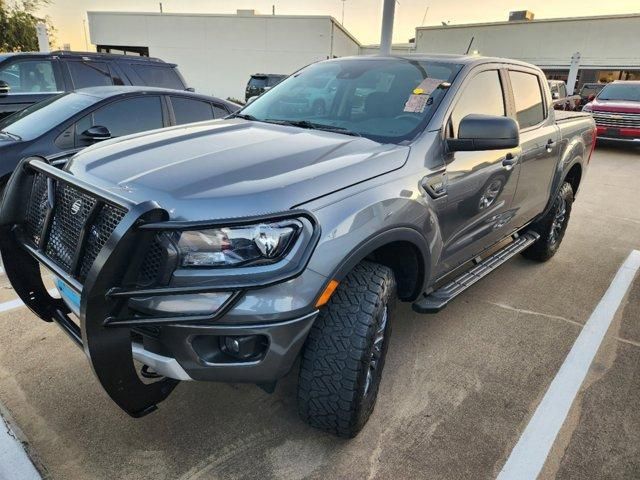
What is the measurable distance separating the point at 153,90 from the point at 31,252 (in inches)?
150

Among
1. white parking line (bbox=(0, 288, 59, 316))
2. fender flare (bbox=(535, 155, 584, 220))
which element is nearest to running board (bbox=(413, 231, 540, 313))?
fender flare (bbox=(535, 155, 584, 220))

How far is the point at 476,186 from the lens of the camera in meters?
3.04

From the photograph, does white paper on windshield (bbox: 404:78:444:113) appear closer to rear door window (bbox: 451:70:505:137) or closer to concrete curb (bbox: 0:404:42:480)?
rear door window (bbox: 451:70:505:137)

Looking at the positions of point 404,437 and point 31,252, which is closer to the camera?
point 31,252

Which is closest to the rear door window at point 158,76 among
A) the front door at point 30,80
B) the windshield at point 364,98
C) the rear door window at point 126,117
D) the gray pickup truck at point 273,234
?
the front door at point 30,80

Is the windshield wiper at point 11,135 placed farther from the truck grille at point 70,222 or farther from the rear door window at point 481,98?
the rear door window at point 481,98

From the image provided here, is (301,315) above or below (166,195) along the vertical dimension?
below

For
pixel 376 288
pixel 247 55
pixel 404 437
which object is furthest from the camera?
pixel 247 55

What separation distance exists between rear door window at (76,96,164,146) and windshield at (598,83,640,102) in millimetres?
13735

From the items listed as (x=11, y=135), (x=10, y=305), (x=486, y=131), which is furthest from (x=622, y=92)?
(x=10, y=305)

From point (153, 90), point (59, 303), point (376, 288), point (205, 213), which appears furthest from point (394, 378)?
point (153, 90)

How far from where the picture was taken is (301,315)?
189cm

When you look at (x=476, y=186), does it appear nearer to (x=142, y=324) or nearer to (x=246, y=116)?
(x=246, y=116)

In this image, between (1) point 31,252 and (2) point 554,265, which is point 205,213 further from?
(2) point 554,265
